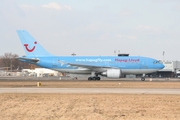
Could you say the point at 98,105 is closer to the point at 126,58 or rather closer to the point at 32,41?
the point at 126,58

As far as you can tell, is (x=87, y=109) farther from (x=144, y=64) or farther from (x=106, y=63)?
(x=144, y=64)

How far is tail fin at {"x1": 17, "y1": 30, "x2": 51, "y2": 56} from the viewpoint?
191 feet

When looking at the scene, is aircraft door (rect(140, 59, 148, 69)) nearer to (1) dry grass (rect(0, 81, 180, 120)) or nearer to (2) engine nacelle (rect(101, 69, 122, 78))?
(2) engine nacelle (rect(101, 69, 122, 78))

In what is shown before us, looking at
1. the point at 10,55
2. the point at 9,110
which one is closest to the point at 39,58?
the point at 9,110

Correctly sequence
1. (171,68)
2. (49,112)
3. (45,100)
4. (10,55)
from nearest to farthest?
(49,112)
(45,100)
(171,68)
(10,55)

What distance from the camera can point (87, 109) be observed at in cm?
1820

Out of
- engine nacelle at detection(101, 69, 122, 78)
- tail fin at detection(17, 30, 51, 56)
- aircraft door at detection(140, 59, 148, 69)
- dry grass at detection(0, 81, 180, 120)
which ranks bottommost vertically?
dry grass at detection(0, 81, 180, 120)

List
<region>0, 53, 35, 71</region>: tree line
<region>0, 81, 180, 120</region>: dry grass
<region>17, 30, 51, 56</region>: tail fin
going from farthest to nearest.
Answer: <region>0, 53, 35, 71</region>: tree line
<region>17, 30, 51, 56</region>: tail fin
<region>0, 81, 180, 120</region>: dry grass

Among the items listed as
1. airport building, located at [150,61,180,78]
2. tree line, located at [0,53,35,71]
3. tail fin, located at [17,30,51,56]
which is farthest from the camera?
tree line, located at [0,53,35,71]

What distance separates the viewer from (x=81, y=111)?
57.4 feet

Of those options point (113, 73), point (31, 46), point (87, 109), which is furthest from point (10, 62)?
point (87, 109)

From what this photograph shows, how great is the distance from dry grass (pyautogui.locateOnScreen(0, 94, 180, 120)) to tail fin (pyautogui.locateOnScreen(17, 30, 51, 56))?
36.7 metres

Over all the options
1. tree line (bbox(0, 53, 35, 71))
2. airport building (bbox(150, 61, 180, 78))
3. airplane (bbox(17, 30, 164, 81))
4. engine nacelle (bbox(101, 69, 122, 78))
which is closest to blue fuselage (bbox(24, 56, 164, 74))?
airplane (bbox(17, 30, 164, 81))

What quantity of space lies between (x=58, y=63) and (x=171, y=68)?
5483cm
